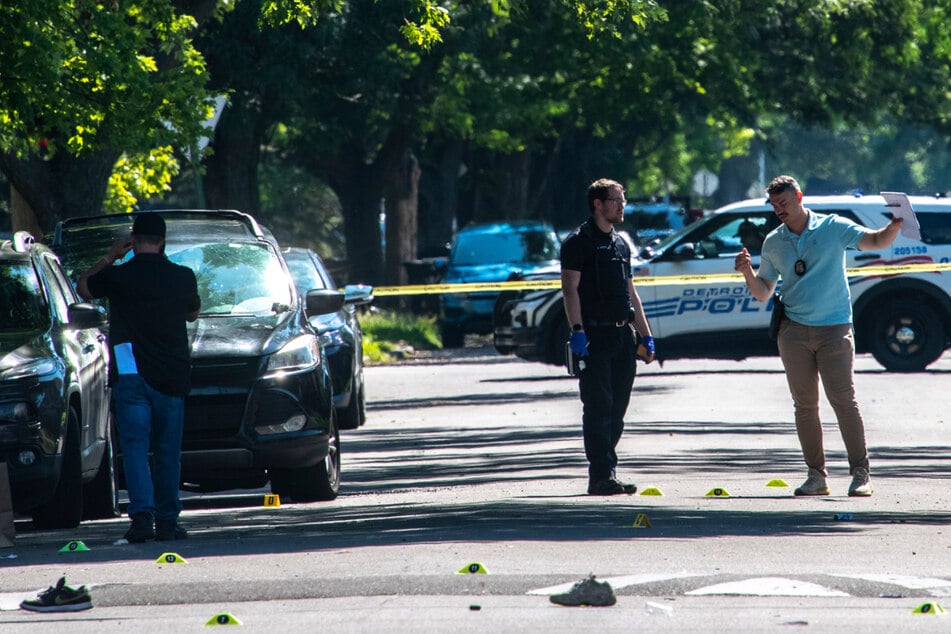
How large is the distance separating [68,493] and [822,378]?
4.24 metres

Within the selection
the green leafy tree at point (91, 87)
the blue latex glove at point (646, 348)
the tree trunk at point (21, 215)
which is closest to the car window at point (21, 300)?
the green leafy tree at point (91, 87)

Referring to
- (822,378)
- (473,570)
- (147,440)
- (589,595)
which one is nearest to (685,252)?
(822,378)

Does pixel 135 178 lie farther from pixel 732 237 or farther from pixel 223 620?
pixel 223 620

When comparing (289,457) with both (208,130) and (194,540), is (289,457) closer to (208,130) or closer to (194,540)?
(194,540)

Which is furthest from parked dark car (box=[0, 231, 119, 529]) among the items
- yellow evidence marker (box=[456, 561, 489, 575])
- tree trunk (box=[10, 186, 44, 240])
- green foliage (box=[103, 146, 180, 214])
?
green foliage (box=[103, 146, 180, 214])

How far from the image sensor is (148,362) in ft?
31.6

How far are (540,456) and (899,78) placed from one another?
25327mm

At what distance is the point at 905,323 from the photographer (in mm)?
21656

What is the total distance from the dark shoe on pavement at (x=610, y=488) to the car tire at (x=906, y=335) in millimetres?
10990

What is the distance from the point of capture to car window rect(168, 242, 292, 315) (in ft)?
39.4

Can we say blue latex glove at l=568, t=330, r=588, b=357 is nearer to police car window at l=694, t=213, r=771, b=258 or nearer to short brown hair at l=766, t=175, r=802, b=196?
short brown hair at l=766, t=175, r=802, b=196

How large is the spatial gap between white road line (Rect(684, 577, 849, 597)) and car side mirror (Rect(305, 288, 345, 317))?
17.5ft

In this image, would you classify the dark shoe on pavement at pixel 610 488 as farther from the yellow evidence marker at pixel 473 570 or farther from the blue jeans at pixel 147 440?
the yellow evidence marker at pixel 473 570

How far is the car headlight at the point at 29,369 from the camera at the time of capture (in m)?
9.91
